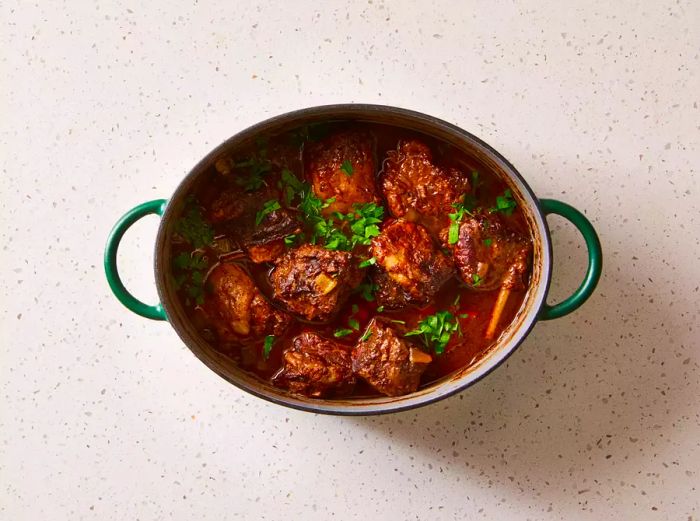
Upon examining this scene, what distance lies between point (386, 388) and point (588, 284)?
0.61 m

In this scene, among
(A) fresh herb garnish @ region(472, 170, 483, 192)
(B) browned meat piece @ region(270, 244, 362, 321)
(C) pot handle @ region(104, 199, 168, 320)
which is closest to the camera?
(C) pot handle @ region(104, 199, 168, 320)

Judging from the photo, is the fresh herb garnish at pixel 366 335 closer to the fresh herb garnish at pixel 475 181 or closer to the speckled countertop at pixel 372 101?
the speckled countertop at pixel 372 101

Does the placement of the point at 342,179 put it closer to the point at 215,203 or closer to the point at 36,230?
the point at 215,203

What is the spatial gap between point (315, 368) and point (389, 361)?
21 cm

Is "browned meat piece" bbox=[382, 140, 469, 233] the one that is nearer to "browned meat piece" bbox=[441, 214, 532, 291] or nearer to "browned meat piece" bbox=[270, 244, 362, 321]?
"browned meat piece" bbox=[441, 214, 532, 291]

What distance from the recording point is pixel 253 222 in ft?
7.30

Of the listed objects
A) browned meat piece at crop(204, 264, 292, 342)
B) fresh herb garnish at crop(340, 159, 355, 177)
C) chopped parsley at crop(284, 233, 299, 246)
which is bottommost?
browned meat piece at crop(204, 264, 292, 342)

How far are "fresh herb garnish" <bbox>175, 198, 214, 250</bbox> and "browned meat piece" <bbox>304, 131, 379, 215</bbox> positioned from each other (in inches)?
13.0

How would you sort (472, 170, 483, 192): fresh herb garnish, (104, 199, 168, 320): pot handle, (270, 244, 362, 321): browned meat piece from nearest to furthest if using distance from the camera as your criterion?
(104, 199, 168, 320): pot handle
(270, 244, 362, 321): browned meat piece
(472, 170, 483, 192): fresh herb garnish

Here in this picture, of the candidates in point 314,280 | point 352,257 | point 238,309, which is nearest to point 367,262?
point 352,257

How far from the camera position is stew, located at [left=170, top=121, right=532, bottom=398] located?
2203 millimetres

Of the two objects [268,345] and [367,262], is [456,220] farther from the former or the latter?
[268,345]

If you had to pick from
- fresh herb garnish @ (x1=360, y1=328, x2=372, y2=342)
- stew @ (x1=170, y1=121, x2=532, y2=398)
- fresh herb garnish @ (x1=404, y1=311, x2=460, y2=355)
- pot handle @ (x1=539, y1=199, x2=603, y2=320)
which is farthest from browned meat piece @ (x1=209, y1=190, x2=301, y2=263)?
pot handle @ (x1=539, y1=199, x2=603, y2=320)

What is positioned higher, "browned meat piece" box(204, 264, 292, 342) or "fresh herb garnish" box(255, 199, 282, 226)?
"fresh herb garnish" box(255, 199, 282, 226)
